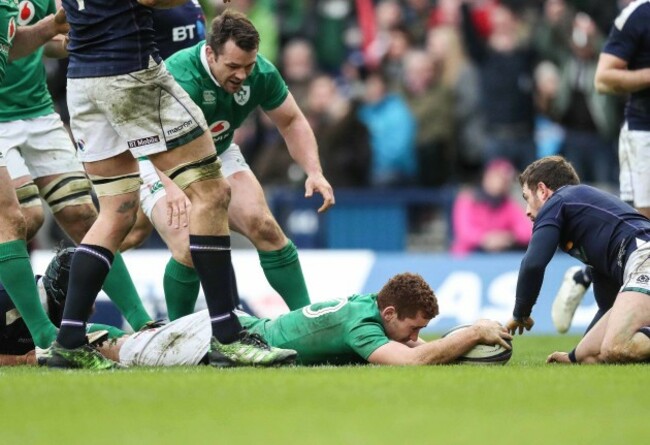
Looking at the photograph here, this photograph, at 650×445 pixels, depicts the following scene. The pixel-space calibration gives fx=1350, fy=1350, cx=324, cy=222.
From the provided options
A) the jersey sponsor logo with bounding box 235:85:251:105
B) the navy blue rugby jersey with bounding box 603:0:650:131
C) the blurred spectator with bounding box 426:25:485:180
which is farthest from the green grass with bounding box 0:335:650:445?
the blurred spectator with bounding box 426:25:485:180

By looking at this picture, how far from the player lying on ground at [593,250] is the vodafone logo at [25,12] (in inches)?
142

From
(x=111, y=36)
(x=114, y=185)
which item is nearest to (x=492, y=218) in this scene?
(x=114, y=185)

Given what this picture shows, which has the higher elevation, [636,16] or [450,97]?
[636,16]

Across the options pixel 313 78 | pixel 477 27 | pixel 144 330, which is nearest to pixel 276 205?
pixel 313 78

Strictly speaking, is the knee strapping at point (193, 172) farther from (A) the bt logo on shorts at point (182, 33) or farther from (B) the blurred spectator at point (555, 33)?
(B) the blurred spectator at point (555, 33)

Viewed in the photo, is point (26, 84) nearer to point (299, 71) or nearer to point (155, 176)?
→ point (155, 176)

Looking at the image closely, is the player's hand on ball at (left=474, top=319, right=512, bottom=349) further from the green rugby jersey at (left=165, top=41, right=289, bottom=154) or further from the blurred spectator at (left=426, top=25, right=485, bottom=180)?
the blurred spectator at (left=426, top=25, right=485, bottom=180)

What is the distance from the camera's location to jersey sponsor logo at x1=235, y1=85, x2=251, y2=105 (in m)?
8.83

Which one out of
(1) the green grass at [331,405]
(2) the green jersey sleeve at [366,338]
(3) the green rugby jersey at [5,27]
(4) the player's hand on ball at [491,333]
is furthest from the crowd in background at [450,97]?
(1) the green grass at [331,405]

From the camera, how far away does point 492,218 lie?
47.6 ft

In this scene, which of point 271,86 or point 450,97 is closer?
point 271,86

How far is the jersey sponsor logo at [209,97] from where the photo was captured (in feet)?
28.3

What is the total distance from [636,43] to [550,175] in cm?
240

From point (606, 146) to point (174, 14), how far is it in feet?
23.4
